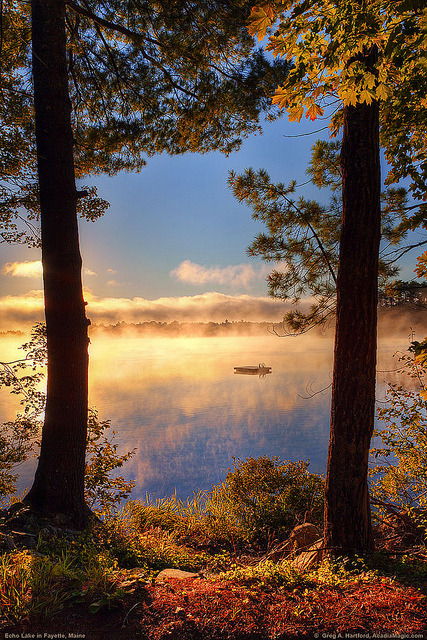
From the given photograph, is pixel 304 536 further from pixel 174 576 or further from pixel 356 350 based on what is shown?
pixel 356 350

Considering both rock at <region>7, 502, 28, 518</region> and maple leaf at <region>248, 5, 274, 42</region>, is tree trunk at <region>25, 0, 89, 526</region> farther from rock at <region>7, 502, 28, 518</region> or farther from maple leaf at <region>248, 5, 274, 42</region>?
maple leaf at <region>248, 5, 274, 42</region>

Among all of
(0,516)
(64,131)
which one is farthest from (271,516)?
(64,131)

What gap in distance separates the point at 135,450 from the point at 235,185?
5.25 metres

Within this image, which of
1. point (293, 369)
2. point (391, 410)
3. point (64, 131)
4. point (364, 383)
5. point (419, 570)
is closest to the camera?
point (419, 570)

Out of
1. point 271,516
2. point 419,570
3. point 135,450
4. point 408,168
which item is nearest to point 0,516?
point 135,450

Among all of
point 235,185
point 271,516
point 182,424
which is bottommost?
point 182,424

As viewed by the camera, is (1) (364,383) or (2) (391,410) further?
(2) (391,410)

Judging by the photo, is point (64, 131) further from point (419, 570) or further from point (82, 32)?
point (419, 570)

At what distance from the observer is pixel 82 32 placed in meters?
7.33

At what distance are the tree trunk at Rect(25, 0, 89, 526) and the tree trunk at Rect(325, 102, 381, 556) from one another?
325 centimetres

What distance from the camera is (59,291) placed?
4.77m

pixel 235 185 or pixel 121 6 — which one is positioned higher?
pixel 121 6

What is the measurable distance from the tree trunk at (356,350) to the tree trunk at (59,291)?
128 inches

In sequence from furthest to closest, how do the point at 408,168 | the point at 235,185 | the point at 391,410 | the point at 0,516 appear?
the point at 235,185 < the point at 391,410 < the point at 0,516 < the point at 408,168
